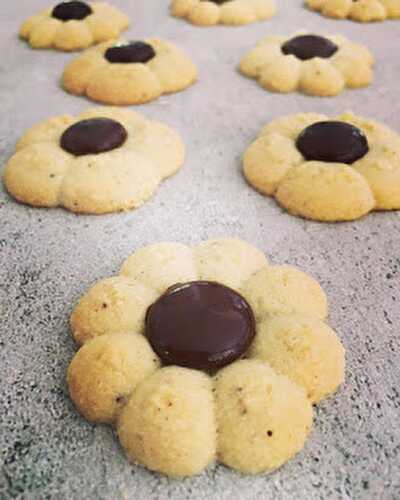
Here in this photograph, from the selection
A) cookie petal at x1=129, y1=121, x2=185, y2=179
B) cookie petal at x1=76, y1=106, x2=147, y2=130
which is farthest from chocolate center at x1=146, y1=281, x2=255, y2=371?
cookie petal at x1=76, y1=106, x2=147, y2=130

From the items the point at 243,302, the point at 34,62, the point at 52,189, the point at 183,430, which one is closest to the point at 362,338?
the point at 243,302

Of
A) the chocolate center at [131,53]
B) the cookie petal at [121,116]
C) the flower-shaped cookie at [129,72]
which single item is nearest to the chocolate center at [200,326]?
the cookie petal at [121,116]

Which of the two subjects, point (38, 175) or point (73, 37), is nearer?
point (38, 175)

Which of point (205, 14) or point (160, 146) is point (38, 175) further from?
point (205, 14)

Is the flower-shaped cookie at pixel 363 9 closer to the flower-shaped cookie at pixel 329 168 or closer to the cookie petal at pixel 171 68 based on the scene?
the cookie petal at pixel 171 68

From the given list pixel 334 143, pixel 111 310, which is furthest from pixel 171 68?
pixel 111 310
